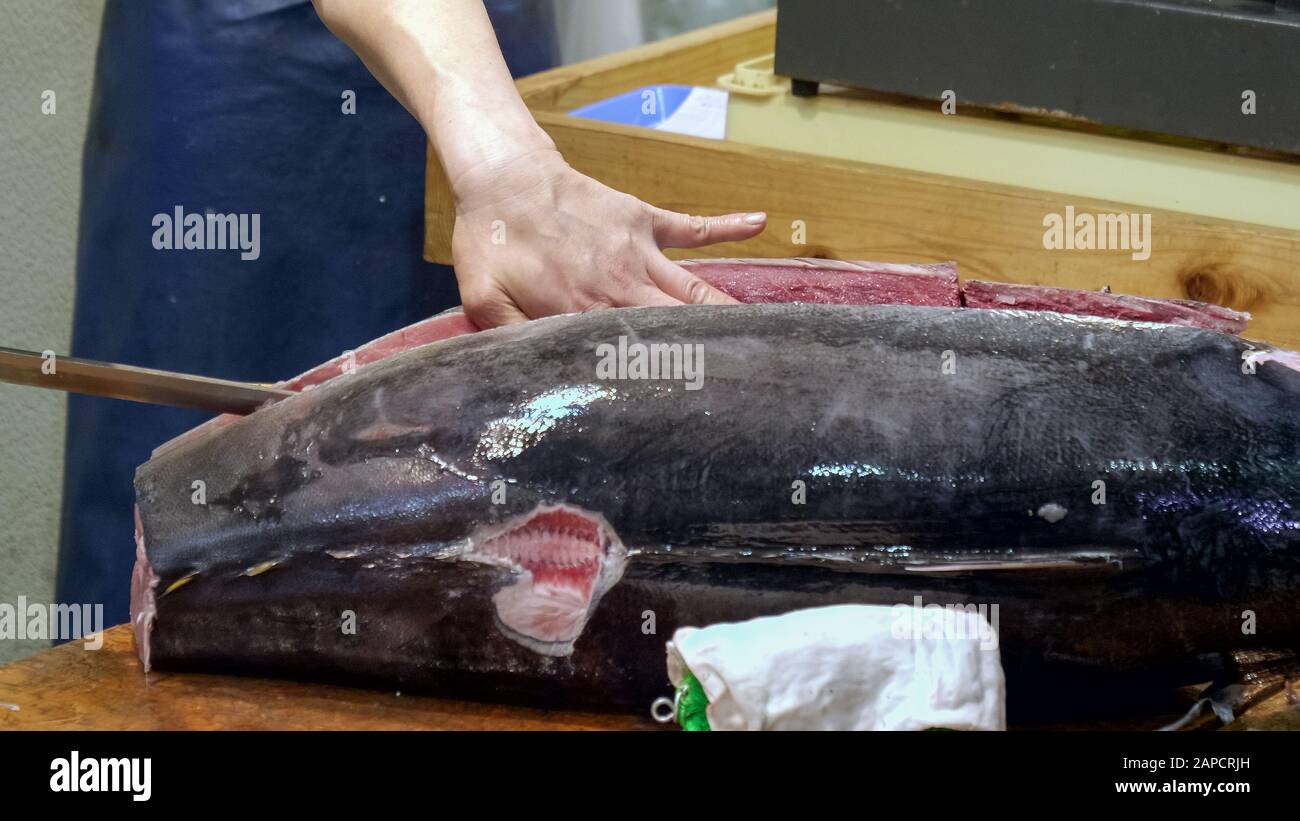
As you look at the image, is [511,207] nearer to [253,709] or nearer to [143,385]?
[143,385]

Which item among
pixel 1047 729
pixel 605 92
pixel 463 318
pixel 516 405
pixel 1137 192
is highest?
pixel 605 92

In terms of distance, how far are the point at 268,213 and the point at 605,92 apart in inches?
22.6

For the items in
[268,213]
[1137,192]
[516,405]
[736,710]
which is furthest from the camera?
[268,213]

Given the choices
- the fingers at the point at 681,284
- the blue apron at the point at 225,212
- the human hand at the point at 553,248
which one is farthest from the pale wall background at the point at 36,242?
the fingers at the point at 681,284

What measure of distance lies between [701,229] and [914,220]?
406mm

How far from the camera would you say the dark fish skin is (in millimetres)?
1104

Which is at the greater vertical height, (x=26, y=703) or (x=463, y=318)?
(x=463, y=318)

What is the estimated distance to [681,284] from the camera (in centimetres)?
148

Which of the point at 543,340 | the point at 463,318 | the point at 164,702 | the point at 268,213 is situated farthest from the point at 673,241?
the point at 268,213

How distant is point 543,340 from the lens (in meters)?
1.25

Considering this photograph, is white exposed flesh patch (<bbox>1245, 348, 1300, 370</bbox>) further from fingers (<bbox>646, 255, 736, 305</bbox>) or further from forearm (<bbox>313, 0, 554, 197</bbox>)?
forearm (<bbox>313, 0, 554, 197</bbox>)

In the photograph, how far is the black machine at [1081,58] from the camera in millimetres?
1781

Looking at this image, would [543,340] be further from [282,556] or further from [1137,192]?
[1137,192]

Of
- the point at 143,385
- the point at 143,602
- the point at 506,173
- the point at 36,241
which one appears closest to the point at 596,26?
the point at 36,241
